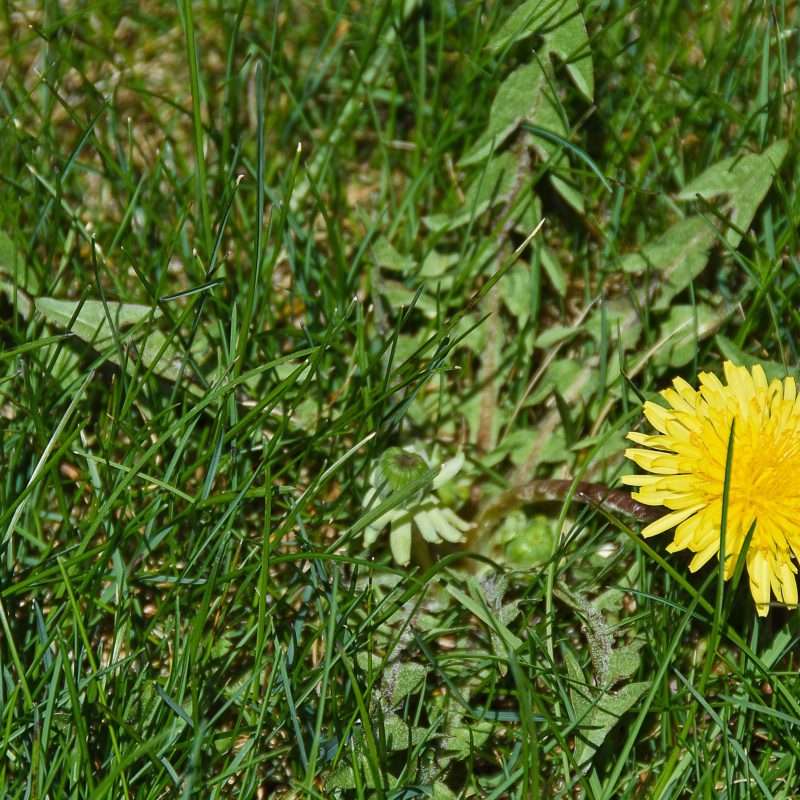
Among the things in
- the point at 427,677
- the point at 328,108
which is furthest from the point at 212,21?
the point at 427,677

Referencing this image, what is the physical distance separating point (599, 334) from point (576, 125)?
16.8 inches

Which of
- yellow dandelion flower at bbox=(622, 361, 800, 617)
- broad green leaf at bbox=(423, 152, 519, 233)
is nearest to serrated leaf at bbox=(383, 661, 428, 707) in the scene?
yellow dandelion flower at bbox=(622, 361, 800, 617)

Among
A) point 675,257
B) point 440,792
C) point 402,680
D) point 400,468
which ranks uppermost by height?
point 675,257

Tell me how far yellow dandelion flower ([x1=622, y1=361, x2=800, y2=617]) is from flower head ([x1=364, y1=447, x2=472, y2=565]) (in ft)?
1.05

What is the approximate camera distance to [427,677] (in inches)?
71.7

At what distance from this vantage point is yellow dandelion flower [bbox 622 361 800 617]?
1686 mm

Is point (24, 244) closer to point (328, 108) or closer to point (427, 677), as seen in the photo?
point (328, 108)

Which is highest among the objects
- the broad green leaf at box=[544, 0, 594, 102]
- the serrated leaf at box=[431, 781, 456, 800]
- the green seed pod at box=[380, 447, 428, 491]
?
the broad green leaf at box=[544, 0, 594, 102]

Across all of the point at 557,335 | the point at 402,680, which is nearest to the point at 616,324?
the point at 557,335

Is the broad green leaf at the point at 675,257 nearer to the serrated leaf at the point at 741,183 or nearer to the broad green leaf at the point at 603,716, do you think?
the serrated leaf at the point at 741,183

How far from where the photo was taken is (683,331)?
7.04ft

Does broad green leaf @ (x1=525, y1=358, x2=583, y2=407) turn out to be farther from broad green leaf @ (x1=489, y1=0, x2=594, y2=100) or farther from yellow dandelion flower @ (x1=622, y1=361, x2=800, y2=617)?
broad green leaf @ (x1=489, y1=0, x2=594, y2=100)

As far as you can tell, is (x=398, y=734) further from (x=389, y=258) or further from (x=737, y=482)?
(x=389, y=258)

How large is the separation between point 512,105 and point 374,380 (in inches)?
23.6
